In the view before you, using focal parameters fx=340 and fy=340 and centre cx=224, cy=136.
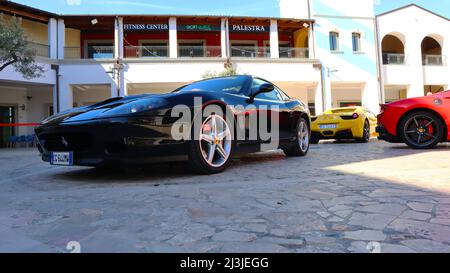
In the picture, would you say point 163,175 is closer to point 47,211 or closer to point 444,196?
point 47,211

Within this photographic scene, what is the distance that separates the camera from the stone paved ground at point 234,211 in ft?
5.81

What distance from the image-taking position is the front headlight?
3.36 m

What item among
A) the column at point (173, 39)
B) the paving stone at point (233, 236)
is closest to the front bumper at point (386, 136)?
the paving stone at point (233, 236)

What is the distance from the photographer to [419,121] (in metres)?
6.27

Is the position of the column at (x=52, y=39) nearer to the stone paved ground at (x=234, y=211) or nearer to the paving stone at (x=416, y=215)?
the stone paved ground at (x=234, y=211)

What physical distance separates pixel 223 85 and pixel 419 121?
12.9 ft

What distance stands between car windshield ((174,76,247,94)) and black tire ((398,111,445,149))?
11.3 feet

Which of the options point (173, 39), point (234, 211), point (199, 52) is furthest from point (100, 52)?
point (234, 211)

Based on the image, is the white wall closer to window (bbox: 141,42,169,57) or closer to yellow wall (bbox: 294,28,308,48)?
yellow wall (bbox: 294,28,308,48)

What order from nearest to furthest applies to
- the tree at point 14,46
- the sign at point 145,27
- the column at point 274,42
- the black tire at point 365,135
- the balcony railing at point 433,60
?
the black tire at point 365,135
the tree at point 14,46
the sign at point 145,27
the column at point 274,42
the balcony railing at point 433,60

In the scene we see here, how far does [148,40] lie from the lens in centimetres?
2103

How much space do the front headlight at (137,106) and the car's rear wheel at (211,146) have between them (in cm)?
50
